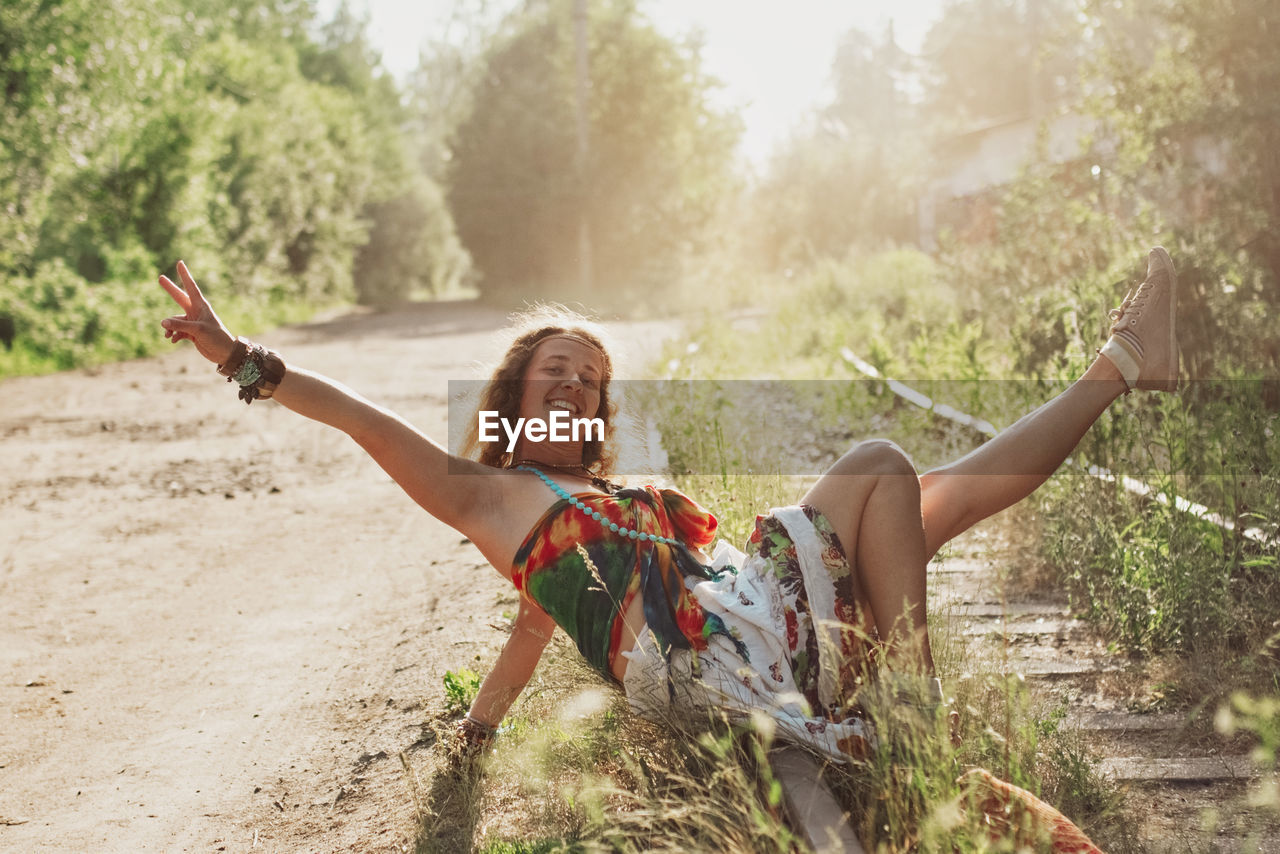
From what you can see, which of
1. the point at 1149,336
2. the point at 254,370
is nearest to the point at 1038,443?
the point at 1149,336

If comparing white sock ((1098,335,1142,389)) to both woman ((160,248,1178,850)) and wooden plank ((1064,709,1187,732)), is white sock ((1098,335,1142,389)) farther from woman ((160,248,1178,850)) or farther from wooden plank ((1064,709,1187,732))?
wooden plank ((1064,709,1187,732))

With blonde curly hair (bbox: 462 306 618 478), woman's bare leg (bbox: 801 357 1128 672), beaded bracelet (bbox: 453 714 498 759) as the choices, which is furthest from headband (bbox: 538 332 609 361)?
beaded bracelet (bbox: 453 714 498 759)

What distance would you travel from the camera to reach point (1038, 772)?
3184 mm

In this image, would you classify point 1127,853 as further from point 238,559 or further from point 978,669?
point 238,559

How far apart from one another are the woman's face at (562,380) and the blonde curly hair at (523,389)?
0.17ft

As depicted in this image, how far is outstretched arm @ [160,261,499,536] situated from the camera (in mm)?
3072

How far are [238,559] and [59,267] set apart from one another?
39.1 ft

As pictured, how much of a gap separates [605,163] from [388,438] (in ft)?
109

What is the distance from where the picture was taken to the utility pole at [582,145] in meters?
32.0

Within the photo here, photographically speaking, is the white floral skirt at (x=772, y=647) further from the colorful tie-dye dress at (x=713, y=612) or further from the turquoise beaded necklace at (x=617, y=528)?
the turquoise beaded necklace at (x=617, y=528)

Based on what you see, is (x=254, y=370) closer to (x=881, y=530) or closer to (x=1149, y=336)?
(x=881, y=530)

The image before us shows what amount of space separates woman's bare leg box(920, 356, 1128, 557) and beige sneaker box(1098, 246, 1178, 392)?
0.16m

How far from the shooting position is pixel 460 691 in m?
4.05

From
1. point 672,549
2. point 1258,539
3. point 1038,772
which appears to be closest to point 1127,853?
point 1038,772
